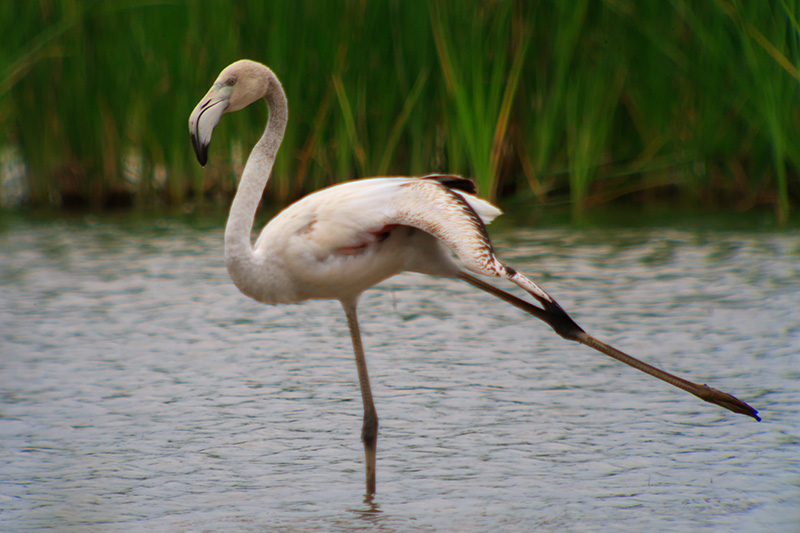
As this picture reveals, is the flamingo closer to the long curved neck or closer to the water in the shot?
the long curved neck

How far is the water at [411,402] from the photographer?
3.23 meters

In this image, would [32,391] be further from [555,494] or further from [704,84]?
[704,84]

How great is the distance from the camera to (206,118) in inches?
131

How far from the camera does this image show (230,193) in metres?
9.25

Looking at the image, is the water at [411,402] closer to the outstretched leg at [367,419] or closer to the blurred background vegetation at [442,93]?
the outstretched leg at [367,419]

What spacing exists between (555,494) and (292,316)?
118 inches

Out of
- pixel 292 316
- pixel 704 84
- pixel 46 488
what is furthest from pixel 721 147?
pixel 46 488

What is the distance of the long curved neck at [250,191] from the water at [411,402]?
2.56ft

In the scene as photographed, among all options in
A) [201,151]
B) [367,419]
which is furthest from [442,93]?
[201,151]

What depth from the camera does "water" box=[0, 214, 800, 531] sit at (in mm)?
3229

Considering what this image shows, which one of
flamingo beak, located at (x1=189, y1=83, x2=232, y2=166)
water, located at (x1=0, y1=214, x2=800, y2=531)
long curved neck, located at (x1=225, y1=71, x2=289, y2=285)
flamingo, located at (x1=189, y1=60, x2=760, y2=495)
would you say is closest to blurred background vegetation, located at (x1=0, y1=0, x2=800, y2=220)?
water, located at (x1=0, y1=214, x2=800, y2=531)

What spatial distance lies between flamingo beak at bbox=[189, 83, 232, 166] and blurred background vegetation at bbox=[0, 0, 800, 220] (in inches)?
162

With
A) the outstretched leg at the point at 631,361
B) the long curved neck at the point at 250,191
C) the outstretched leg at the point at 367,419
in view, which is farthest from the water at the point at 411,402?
the long curved neck at the point at 250,191

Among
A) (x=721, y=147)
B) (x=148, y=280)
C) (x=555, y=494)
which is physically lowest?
(x=555, y=494)
